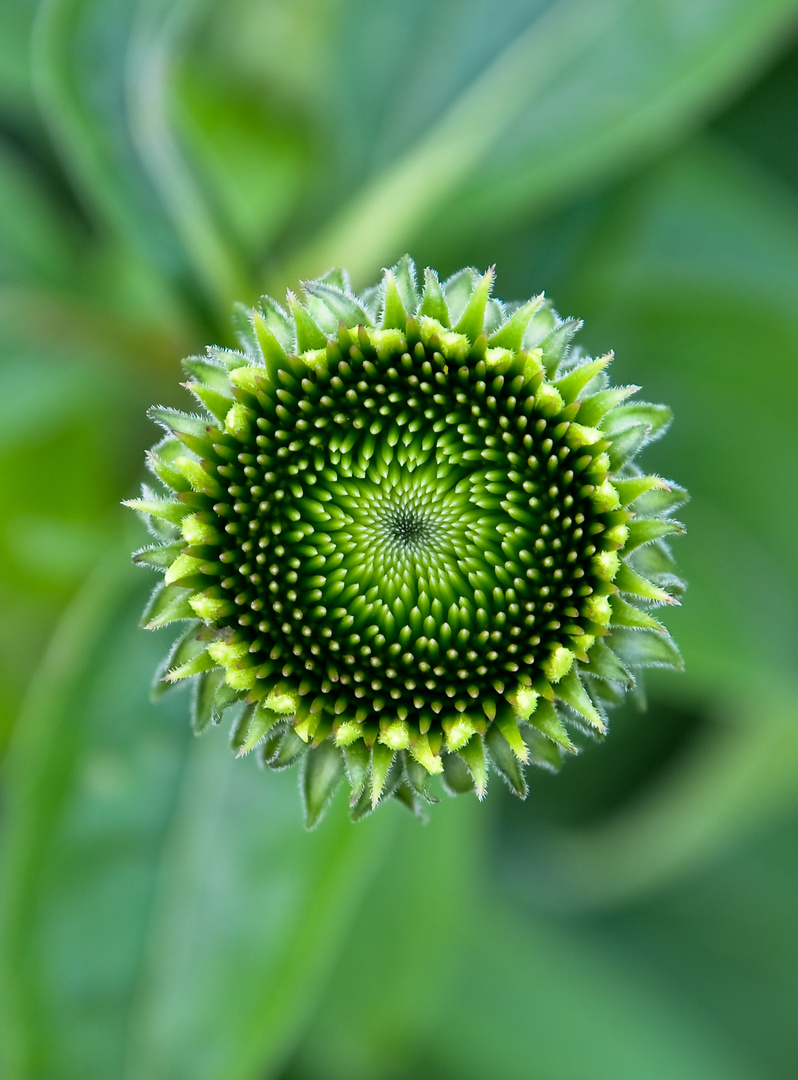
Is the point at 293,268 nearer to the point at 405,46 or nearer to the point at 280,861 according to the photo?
the point at 405,46

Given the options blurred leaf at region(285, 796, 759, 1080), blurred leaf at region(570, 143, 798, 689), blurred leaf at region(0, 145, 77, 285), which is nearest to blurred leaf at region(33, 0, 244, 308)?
blurred leaf at region(0, 145, 77, 285)

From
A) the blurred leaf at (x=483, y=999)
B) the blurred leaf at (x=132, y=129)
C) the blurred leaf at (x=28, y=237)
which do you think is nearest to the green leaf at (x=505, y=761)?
the blurred leaf at (x=132, y=129)

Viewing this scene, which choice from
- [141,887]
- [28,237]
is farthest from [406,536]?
[28,237]

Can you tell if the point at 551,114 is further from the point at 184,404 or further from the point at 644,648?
the point at 644,648

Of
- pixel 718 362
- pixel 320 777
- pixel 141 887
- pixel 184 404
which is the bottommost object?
pixel 141 887

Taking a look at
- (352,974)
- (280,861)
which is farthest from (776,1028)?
(280,861)

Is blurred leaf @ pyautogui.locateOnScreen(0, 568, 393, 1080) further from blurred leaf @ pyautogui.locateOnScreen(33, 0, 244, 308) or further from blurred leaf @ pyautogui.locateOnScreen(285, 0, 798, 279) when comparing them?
blurred leaf @ pyautogui.locateOnScreen(285, 0, 798, 279)
